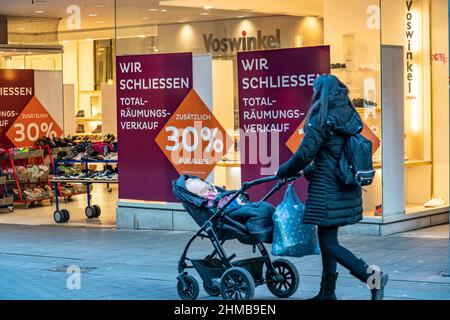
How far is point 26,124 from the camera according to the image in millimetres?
18922

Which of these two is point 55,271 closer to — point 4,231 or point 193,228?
point 193,228

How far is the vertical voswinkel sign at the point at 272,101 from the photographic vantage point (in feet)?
40.8

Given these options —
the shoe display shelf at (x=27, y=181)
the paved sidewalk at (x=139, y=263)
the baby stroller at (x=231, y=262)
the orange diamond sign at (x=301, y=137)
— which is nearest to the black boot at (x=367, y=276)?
the paved sidewalk at (x=139, y=263)

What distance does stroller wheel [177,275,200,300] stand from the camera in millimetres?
8672

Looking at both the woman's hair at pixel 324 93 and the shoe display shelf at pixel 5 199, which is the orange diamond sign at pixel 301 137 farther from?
the shoe display shelf at pixel 5 199

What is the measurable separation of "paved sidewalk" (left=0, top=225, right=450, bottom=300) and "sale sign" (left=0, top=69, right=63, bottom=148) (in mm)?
4669

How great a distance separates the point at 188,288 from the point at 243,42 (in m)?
5.43

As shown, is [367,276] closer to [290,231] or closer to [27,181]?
[290,231]

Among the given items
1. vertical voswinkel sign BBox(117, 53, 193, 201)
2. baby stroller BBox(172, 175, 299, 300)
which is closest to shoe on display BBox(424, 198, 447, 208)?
vertical voswinkel sign BBox(117, 53, 193, 201)

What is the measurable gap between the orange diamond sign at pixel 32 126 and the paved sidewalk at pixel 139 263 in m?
4.70

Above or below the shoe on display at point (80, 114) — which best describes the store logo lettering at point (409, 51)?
above

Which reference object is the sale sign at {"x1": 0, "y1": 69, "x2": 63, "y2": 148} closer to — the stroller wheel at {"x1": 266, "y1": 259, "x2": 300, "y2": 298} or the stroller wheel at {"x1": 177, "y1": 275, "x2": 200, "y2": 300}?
the stroller wheel at {"x1": 177, "y1": 275, "x2": 200, "y2": 300}

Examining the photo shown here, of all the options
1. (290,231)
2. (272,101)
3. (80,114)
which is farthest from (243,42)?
(80,114)

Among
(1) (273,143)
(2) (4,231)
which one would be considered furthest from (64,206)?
(1) (273,143)
